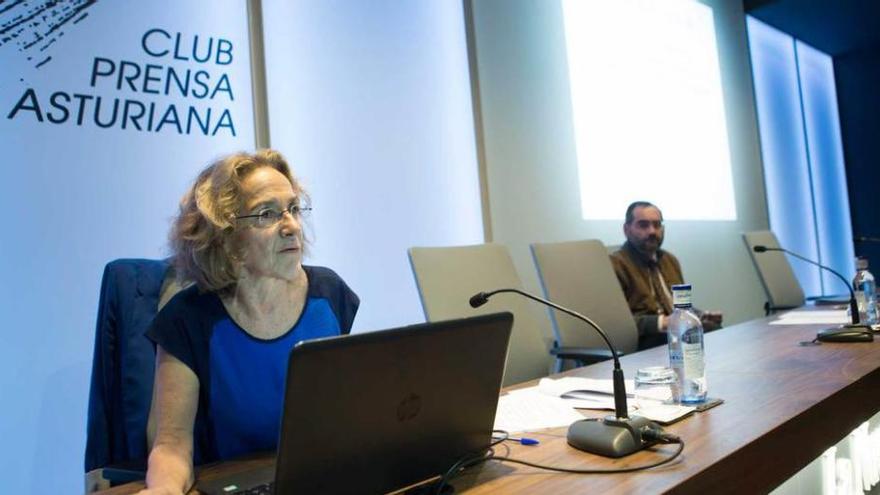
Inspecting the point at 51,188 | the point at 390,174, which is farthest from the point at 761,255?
the point at 51,188

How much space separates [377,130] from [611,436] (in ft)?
7.12

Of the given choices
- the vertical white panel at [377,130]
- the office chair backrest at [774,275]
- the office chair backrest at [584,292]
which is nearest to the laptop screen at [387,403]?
the office chair backrest at [584,292]

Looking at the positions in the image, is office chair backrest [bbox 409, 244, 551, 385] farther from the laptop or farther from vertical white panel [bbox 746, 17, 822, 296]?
vertical white panel [bbox 746, 17, 822, 296]

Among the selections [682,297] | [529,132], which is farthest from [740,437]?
[529,132]

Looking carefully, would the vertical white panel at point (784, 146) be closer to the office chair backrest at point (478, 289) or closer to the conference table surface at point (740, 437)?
the office chair backrest at point (478, 289)

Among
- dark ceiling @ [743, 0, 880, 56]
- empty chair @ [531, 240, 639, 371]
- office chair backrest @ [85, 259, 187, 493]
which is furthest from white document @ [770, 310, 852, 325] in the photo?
dark ceiling @ [743, 0, 880, 56]

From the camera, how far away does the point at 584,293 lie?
250 cm

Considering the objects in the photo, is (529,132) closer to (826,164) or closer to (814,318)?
(814,318)

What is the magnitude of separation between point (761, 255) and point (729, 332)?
1616mm

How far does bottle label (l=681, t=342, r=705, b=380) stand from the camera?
A: 1208mm

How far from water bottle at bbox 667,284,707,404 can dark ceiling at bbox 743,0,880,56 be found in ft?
16.6

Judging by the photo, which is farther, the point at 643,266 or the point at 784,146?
the point at 784,146

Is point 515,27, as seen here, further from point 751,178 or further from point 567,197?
point 751,178

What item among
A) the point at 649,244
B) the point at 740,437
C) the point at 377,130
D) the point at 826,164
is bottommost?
the point at 740,437
